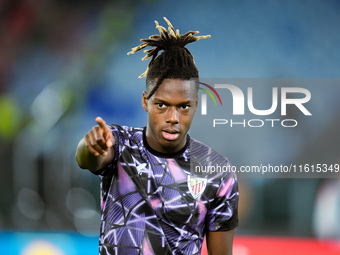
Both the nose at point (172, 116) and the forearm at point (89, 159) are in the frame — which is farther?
the nose at point (172, 116)

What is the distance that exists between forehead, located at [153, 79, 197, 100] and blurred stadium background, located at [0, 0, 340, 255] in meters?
2.03

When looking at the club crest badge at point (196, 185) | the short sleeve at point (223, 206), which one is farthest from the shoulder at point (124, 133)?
the short sleeve at point (223, 206)

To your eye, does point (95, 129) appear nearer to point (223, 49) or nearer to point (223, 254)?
point (223, 254)

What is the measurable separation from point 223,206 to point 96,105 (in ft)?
7.88

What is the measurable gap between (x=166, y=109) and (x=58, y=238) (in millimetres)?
2572

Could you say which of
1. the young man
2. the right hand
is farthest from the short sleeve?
the right hand

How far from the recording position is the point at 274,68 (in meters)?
3.62

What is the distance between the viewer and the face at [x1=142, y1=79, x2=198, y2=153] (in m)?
1.50

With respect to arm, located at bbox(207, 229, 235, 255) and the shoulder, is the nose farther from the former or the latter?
arm, located at bbox(207, 229, 235, 255)

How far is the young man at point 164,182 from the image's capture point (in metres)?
1.44

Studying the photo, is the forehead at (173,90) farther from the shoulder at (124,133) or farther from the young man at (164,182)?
the shoulder at (124,133)

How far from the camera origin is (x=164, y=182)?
4.97 feet

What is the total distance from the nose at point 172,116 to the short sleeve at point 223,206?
0.96 feet

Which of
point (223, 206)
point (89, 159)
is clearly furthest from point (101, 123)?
point (223, 206)
